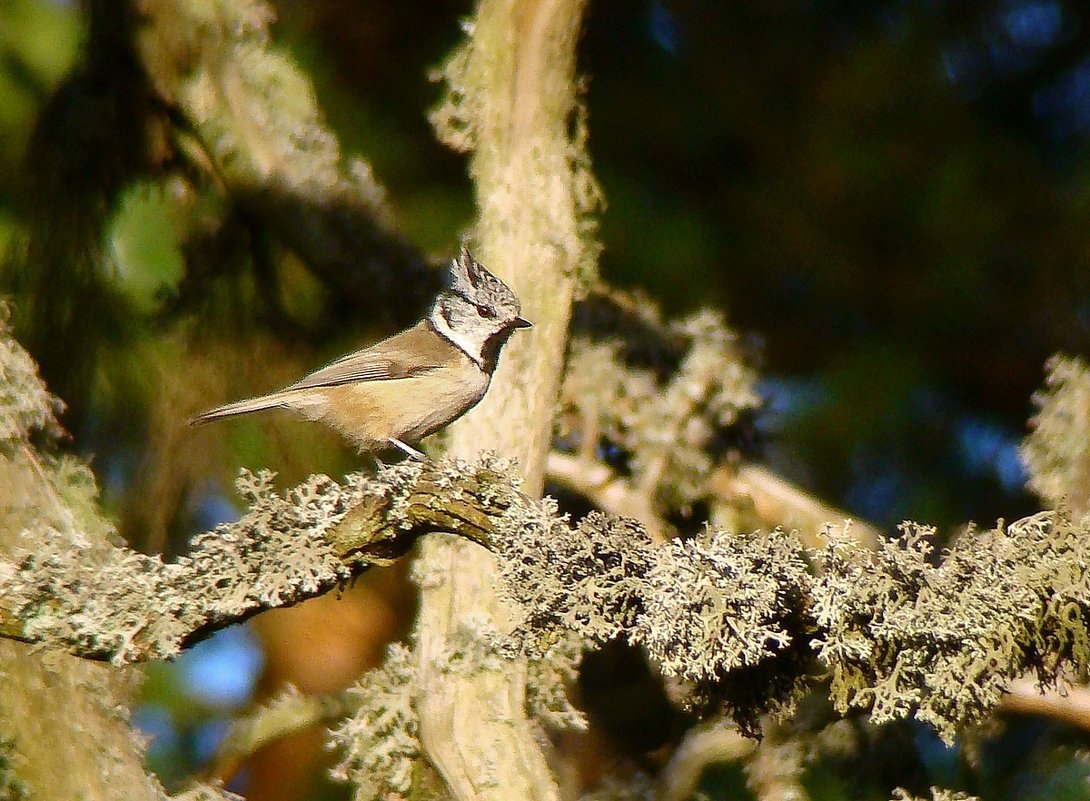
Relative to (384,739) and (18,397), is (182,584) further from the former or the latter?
(384,739)

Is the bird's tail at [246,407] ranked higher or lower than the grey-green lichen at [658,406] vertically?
lower

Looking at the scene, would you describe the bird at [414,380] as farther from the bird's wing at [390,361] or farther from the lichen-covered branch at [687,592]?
the lichen-covered branch at [687,592]

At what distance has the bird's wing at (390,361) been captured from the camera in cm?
247

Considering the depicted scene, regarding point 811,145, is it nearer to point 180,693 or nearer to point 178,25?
point 178,25

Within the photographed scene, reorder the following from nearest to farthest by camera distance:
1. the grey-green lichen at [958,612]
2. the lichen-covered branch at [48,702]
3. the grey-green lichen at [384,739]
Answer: the grey-green lichen at [958,612] < the lichen-covered branch at [48,702] < the grey-green lichen at [384,739]

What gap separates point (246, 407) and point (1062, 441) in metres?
1.64

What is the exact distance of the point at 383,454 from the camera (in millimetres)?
3004

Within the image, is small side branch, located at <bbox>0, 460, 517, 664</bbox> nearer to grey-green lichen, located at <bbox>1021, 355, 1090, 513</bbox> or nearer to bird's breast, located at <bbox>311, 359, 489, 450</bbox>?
bird's breast, located at <bbox>311, 359, 489, 450</bbox>

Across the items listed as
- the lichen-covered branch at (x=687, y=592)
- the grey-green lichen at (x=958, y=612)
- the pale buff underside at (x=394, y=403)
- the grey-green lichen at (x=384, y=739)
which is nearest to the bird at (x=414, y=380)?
the pale buff underside at (x=394, y=403)

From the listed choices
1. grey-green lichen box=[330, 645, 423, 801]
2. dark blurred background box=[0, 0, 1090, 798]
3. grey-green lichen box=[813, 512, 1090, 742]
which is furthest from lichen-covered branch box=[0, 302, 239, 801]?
grey-green lichen box=[813, 512, 1090, 742]

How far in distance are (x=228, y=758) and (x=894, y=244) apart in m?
2.04

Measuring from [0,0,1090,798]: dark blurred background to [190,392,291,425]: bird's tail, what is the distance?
0.33 m

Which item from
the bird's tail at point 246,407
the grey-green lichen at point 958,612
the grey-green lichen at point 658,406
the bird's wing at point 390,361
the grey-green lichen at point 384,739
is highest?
the grey-green lichen at point 658,406

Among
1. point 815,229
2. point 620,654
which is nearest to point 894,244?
point 815,229
